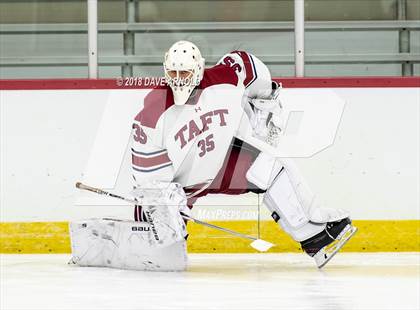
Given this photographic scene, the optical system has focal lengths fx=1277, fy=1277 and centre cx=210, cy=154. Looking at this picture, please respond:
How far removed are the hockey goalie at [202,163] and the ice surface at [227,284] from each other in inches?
4.7

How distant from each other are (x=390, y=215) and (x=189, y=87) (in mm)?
1322

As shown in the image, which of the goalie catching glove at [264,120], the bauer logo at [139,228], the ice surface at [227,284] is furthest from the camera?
the goalie catching glove at [264,120]

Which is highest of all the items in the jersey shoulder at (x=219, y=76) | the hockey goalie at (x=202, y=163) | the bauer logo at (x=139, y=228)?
the jersey shoulder at (x=219, y=76)

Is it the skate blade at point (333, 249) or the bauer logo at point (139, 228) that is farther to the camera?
the skate blade at point (333, 249)

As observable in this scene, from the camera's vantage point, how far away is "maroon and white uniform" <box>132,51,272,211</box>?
16.5 feet

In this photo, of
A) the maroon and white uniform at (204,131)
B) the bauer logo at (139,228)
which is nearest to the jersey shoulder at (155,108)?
the maroon and white uniform at (204,131)

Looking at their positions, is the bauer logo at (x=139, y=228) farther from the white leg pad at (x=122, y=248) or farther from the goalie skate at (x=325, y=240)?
the goalie skate at (x=325, y=240)

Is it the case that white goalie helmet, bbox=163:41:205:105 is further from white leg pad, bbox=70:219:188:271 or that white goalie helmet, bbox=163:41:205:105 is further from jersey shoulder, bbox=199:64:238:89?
white leg pad, bbox=70:219:188:271

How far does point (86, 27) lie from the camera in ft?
19.8

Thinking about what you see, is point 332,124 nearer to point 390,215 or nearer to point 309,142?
point 309,142

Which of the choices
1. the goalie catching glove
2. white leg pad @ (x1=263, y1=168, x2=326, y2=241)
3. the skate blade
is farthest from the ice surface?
the goalie catching glove

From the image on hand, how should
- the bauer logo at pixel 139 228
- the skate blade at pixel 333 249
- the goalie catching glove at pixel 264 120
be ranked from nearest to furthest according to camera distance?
the bauer logo at pixel 139 228, the skate blade at pixel 333 249, the goalie catching glove at pixel 264 120

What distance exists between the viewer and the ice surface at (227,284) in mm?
3910

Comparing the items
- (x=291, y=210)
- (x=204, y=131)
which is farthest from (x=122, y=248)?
(x=291, y=210)
